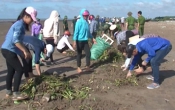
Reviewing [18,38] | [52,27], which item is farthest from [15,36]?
[52,27]

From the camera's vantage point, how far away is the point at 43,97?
523 centimetres

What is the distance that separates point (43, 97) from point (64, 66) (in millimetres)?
3542

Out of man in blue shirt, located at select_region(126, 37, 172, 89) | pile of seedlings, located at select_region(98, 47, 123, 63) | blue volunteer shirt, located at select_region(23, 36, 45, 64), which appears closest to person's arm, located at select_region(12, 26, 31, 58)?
blue volunteer shirt, located at select_region(23, 36, 45, 64)

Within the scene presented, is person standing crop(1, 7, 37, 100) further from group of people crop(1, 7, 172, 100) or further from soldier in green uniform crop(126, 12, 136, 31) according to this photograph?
soldier in green uniform crop(126, 12, 136, 31)

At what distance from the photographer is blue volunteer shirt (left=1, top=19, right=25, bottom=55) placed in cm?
483

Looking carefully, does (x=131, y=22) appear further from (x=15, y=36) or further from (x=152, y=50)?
(x=15, y=36)

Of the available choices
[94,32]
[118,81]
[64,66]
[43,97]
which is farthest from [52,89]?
[94,32]

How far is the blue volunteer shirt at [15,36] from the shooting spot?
4.83 metres

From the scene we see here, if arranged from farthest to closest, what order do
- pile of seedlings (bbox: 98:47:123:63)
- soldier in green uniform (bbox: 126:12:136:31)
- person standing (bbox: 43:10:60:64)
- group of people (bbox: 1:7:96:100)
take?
soldier in green uniform (bbox: 126:12:136:31)
pile of seedlings (bbox: 98:47:123:63)
person standing (bbox: 43:10:60:64)
group of people (bbox: 1:7:96:100)

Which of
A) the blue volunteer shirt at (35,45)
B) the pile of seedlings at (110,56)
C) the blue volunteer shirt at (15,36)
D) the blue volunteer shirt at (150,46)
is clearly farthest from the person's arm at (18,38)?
the pile of seedlings at (110,56)

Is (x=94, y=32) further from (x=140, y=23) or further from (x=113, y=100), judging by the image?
(x=113, y=100)

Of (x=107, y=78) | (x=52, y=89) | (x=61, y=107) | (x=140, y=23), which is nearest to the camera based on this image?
(x=61, y=107)

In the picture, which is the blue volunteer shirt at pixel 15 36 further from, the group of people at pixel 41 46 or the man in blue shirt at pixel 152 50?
the man in blue shirt at pixel 152 50

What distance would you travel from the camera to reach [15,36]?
4.82 meters
